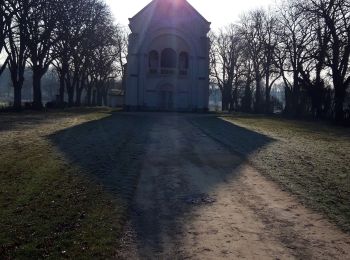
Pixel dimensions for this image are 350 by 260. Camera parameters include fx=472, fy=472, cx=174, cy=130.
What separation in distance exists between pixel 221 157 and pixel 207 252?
25.8 ft

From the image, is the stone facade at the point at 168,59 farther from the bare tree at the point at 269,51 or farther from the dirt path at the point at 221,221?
the dirt path at the point at 221,221

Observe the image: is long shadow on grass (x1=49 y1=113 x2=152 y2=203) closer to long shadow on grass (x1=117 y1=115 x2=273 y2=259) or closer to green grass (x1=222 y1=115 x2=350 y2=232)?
long shadow on grass (x1=117 y1=115 x2=273 y2=259)

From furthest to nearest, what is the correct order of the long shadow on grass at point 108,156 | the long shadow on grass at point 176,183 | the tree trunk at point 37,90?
1. the tree trunk at point 37,90
2. the long shadow on grass at point 108,156
3. the long shadow on grass at point 176,183

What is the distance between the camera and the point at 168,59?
53844mm

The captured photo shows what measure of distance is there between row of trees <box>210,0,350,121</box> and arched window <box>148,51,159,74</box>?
1185 cm

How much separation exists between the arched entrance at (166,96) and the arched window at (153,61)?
2362 millimetres

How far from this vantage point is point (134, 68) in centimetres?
5212

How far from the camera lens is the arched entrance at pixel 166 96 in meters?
52.3

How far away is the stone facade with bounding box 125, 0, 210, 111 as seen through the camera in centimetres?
5209

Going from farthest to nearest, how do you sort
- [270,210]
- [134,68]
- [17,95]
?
[134,68] → [17,95] → [270,210]

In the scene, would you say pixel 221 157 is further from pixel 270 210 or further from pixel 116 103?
pixel 116 103

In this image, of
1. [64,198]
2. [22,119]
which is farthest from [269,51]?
[64,198]

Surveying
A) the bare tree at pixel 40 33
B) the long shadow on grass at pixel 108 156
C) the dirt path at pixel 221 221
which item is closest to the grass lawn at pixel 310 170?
the dirt path at pixel 221 221

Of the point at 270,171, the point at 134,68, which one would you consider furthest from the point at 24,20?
the point at 270,171
